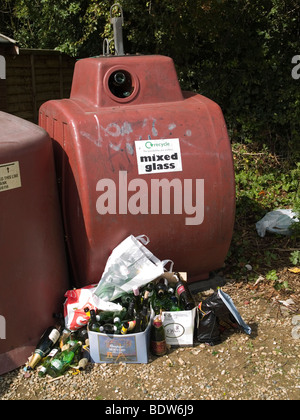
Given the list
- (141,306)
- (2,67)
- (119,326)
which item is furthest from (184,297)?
(2,67)

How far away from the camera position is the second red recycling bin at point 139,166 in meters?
3.52

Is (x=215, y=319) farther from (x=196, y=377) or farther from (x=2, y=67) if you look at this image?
(x=2, y=67)

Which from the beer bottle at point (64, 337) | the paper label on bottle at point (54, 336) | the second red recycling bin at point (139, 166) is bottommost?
the beer bottle at point (64, 337)

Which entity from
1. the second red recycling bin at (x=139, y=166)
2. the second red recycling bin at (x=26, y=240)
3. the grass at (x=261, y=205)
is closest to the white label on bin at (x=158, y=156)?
the second red recycling bin at (x=139, y=166)

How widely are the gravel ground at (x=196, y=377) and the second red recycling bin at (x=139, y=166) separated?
81 cm

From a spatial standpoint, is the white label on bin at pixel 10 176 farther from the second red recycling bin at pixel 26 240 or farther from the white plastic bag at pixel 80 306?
the white plastic bag at pixel 80 306

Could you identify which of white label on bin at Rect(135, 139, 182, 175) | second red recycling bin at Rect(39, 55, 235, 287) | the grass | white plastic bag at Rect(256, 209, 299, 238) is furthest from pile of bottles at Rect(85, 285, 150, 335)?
white plastic bag at Rect(256, 209, 299, 238)

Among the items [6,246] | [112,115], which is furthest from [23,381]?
[112,115]

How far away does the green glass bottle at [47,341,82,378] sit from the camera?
3.23 m

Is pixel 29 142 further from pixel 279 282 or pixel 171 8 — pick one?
pixel 171 8

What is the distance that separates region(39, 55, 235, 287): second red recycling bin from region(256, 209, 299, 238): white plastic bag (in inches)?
52.7

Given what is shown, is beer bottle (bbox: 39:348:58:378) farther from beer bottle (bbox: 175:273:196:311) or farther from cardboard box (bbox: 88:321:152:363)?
beer bottle (bbox: 175:273:196:311)

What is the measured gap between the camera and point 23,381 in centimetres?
322

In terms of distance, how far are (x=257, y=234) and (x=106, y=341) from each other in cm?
260
